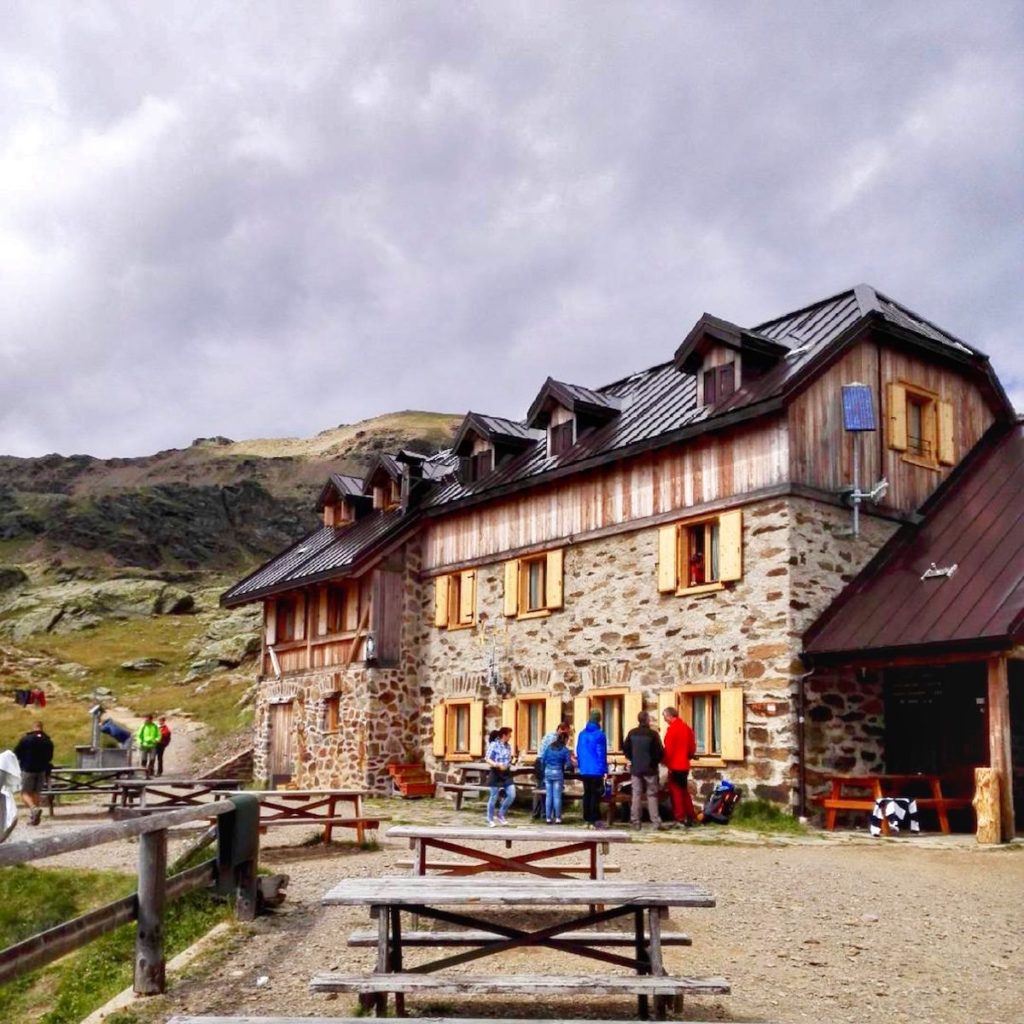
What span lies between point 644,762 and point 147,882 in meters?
10.5

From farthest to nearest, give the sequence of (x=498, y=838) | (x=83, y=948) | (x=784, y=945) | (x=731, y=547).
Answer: (x=731, y=547), (x=83, y=948), (x=498, y=838), (x=784, y=945)

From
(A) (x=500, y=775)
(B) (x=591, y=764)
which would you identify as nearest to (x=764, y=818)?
(B) (x=591, y=764)

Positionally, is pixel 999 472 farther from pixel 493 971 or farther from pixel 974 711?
pixel 493 971

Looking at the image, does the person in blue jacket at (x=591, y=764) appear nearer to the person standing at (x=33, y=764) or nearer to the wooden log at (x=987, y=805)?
the wooden log at (x=987, y=805)

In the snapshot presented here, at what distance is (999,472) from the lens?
19234mm

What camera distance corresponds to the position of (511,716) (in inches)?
864

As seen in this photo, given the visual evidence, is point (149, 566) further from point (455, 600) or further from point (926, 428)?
point (926, 428)

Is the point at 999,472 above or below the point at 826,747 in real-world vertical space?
above

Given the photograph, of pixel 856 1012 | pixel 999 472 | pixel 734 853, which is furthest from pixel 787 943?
pixel 999 472

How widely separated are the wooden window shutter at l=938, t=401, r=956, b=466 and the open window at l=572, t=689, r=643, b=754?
655 cm

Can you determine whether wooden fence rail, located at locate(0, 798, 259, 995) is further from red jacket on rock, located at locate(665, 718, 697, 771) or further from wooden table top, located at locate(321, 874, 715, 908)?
red jacket on rock, located at locate(665, 718, 697, 771)

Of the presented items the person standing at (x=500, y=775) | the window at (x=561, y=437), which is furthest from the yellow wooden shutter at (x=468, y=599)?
the person standing at (x=500, y=775)

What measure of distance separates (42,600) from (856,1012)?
216 ft

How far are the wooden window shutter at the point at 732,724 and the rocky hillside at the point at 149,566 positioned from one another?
19.7 m
